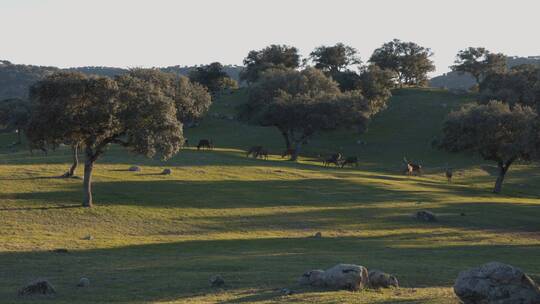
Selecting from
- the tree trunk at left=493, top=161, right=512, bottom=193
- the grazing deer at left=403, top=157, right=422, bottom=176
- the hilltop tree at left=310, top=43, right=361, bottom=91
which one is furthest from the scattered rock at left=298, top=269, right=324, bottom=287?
the hilltop tree at left=310, top=43, right=361, bottom=91

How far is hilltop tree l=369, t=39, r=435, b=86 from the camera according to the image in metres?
165

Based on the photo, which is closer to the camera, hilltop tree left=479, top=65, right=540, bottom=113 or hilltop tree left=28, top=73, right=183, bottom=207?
hilltop tree left=28, top=73, right=183, bottom=207

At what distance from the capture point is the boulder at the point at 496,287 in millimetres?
17969

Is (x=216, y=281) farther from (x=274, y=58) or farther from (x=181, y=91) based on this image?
(x=274, y=58)

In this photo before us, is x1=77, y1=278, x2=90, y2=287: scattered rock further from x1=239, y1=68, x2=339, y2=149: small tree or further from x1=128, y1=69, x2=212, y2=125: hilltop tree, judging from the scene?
x1=239, y1=68, x2=339, y2=149: small tree

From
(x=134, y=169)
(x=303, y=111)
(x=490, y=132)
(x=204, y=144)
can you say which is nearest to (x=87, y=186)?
(x=134, y=169)

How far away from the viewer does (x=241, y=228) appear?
4459 cm

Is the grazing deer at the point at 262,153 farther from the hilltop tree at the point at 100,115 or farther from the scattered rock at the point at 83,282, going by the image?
the scattered rock at the point at 83,282

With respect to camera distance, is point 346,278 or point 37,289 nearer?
point 37,289

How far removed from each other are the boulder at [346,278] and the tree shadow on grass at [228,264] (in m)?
1.30

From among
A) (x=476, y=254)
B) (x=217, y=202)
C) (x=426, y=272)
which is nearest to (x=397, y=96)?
(x=217, y=202)

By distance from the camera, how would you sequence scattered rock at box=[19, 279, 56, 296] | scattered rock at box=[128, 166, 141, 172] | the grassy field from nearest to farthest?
1. scattered rock at box=[19, 279, 56, 296]
2. the grassy field
3. scattered rock at box=[128, 166, 141, 172]

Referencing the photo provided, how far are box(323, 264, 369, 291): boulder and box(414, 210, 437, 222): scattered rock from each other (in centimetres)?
2951

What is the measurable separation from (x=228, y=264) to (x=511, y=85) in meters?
109
